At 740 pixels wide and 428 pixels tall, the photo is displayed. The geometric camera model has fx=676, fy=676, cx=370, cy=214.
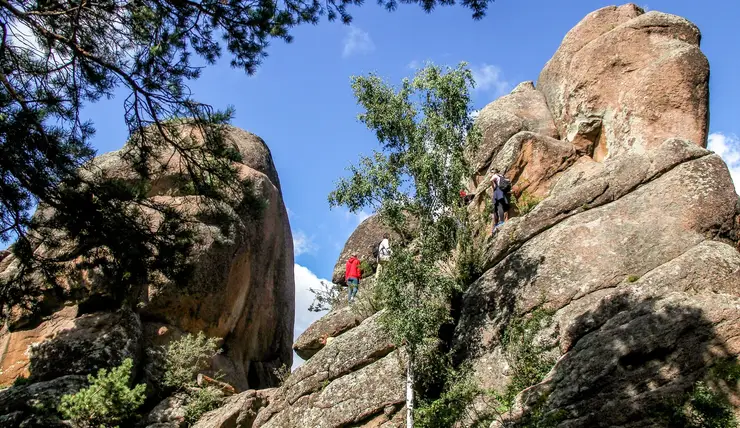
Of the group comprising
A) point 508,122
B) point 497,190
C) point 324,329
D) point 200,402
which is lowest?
point 200,402

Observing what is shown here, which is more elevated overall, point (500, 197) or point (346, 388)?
point (500, 197)

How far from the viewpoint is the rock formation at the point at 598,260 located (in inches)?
374

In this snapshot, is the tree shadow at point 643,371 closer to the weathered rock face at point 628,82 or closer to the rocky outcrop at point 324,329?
the rocky outcrop at point 324,329

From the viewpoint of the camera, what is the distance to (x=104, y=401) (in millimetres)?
14016

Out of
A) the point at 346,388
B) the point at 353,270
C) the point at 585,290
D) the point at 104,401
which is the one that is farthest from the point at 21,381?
the point at 585,290

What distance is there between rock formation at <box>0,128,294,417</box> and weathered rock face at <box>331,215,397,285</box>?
6.29 feet

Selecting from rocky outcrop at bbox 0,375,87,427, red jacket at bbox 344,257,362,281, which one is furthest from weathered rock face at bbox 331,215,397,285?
rocky outcrop at bbox 0,375,87,427

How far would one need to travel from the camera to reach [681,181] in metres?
14.3

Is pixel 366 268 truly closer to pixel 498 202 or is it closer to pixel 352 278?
pixel 352 278

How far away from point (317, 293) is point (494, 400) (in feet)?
31.7

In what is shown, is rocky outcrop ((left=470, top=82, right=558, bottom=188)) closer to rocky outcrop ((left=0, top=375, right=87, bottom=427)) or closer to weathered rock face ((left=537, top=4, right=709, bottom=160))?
weathered rock face ((left=537, top=4, right=709, bottom=160))

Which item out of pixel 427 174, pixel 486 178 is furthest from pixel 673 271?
pixel 486 178

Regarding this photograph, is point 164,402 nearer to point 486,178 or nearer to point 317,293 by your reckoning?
point 317,293

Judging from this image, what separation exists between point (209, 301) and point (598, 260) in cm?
1027
